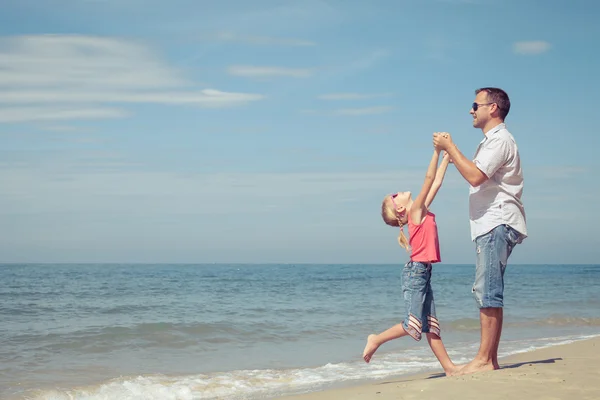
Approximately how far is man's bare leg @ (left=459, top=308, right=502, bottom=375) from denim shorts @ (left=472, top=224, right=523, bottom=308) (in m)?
0.08

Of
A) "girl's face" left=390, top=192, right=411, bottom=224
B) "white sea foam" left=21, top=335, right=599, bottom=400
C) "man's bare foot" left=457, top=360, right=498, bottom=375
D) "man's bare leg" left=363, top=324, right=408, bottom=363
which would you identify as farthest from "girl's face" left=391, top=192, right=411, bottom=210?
"white sea foam" left=21, top=335, right=599, bottom=400

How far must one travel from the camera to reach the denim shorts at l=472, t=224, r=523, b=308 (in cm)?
434

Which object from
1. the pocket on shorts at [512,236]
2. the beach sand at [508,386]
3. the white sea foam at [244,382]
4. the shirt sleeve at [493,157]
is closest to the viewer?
the beach sand at [508,386]

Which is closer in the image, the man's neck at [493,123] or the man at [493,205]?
the man at [493,205]

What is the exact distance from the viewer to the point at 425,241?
15.3 ft

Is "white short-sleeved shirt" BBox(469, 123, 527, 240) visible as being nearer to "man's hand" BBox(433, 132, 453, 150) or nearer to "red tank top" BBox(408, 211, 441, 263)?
"man's hand" BBox(433, 132, 453, 150)

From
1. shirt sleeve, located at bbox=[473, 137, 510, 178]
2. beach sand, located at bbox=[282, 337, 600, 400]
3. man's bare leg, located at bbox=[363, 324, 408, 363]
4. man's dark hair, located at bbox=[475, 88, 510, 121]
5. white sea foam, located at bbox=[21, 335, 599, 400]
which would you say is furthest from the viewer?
white sea foam, located at bbox=[21, 335, 599, 400]

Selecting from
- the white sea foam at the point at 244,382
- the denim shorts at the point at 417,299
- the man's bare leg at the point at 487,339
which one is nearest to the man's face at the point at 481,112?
the denim shorts at the point at 417,299

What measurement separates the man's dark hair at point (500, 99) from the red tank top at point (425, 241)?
939 mm

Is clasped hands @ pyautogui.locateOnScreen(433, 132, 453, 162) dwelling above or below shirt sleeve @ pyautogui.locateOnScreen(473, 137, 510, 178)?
above

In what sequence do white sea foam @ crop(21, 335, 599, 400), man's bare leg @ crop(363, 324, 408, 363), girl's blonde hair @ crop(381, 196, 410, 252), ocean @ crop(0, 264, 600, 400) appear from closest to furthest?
man's bare leg @ crop(363, 324, 408, 363), girl's blonde hair @ crop(381, 196, 410, 252), white sea foam @ crop(21, 335, 599, 400), ocean @ crop(0, 264, 600, 400)

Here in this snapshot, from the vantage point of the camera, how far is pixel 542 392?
12.7 ft

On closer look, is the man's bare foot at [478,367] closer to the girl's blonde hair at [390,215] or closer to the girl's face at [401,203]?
the girl's blonde hair at [390,215]

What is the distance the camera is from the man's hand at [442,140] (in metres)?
4.36
